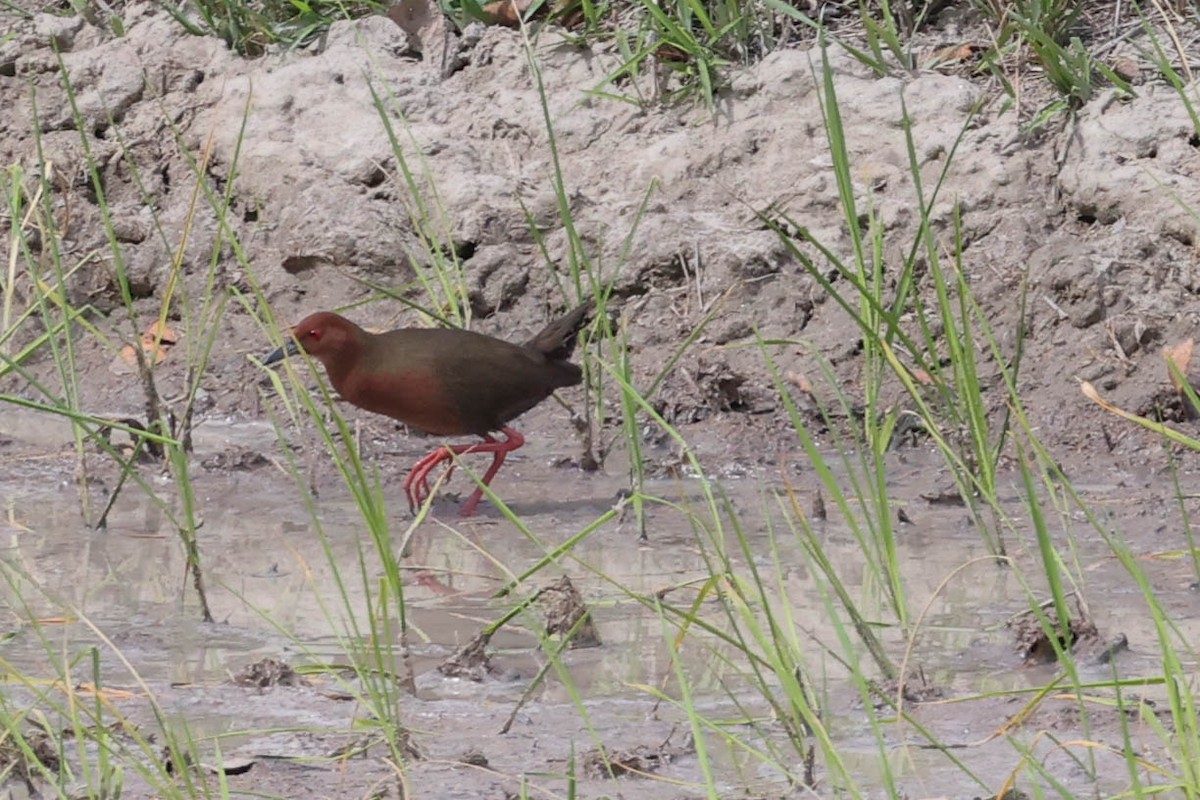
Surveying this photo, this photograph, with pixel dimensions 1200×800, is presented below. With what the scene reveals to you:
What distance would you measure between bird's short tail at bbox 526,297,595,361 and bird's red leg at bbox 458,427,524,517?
29cm

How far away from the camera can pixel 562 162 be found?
761 centimetres

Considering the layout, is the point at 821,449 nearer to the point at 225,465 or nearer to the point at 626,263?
the point at 626,263

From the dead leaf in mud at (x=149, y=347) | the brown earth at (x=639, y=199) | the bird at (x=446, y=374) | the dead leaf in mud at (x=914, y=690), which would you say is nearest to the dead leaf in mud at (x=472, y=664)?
the dead leaf in mud at (x=914, y=690)

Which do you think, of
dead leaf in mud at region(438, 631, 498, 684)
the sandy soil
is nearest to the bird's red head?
the sandy soil

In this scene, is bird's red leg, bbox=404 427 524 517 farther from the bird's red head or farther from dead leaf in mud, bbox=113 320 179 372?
dead leaf in mud, bbox=113 320 179 372

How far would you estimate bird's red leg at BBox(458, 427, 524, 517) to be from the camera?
6.05 metres

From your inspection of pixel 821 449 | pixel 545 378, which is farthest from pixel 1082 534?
pixel 545 378

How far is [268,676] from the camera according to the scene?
13.0ft

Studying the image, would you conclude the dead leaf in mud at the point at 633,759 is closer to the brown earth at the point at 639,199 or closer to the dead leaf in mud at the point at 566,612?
the dead leaf in mud at the point at 566,612

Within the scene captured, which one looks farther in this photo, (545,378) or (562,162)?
(562,162)

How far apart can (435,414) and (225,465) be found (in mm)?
670

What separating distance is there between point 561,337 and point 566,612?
2.29m

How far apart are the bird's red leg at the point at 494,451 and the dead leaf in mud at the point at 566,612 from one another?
1.74 m

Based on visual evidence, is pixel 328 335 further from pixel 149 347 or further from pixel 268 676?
pixel 268 676
